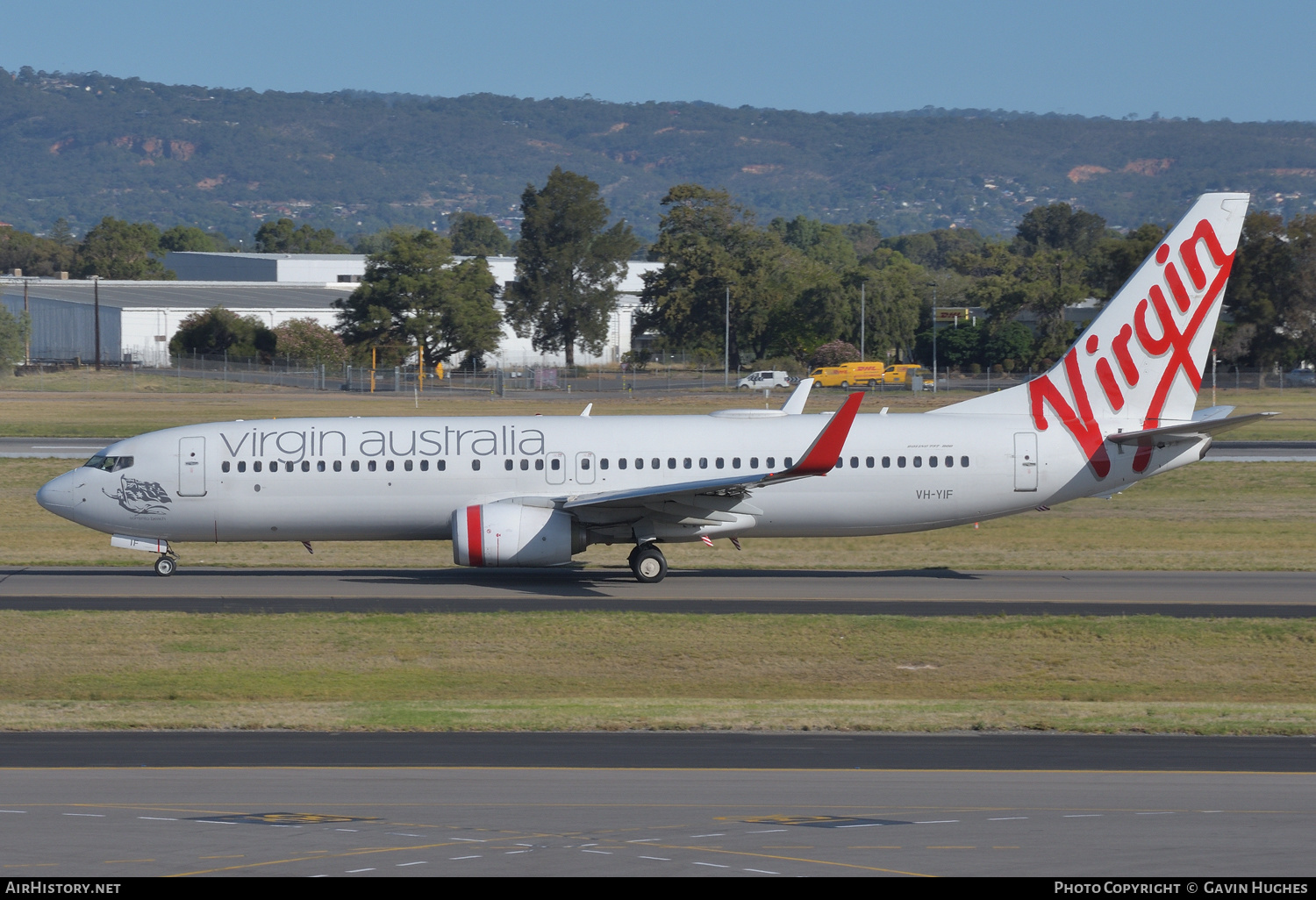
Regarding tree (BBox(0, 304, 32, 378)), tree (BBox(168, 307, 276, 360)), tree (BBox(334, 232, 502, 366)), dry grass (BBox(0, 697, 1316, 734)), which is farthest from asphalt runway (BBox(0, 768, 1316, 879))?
tree (BBox(168, 307, 276, 360))

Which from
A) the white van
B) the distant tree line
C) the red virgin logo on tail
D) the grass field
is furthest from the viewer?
the distant tree line

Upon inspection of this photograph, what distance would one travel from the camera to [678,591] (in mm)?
29297

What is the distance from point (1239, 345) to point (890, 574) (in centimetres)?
8696

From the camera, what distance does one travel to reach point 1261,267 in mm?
109750

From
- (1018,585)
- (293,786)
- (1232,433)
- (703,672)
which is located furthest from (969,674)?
(1232,433)

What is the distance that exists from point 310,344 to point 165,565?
8667 cm

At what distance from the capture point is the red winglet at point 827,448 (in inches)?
1112

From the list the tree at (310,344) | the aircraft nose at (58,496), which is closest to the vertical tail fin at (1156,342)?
the aircraft nose at (58,496)

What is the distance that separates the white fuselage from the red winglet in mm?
1968

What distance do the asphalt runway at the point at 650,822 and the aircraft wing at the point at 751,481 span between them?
12954 mm

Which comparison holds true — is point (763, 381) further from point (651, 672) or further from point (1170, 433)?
point (651, 672)

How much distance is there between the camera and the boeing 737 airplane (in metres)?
30.4

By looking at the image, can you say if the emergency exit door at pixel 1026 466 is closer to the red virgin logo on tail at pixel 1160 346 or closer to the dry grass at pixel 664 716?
the red virgin logo on tail at pixel 1160 346

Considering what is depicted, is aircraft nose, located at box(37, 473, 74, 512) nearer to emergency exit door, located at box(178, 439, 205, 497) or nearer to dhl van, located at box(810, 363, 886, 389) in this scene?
emergency exit door, located at box(178, 439, 205, 497)
